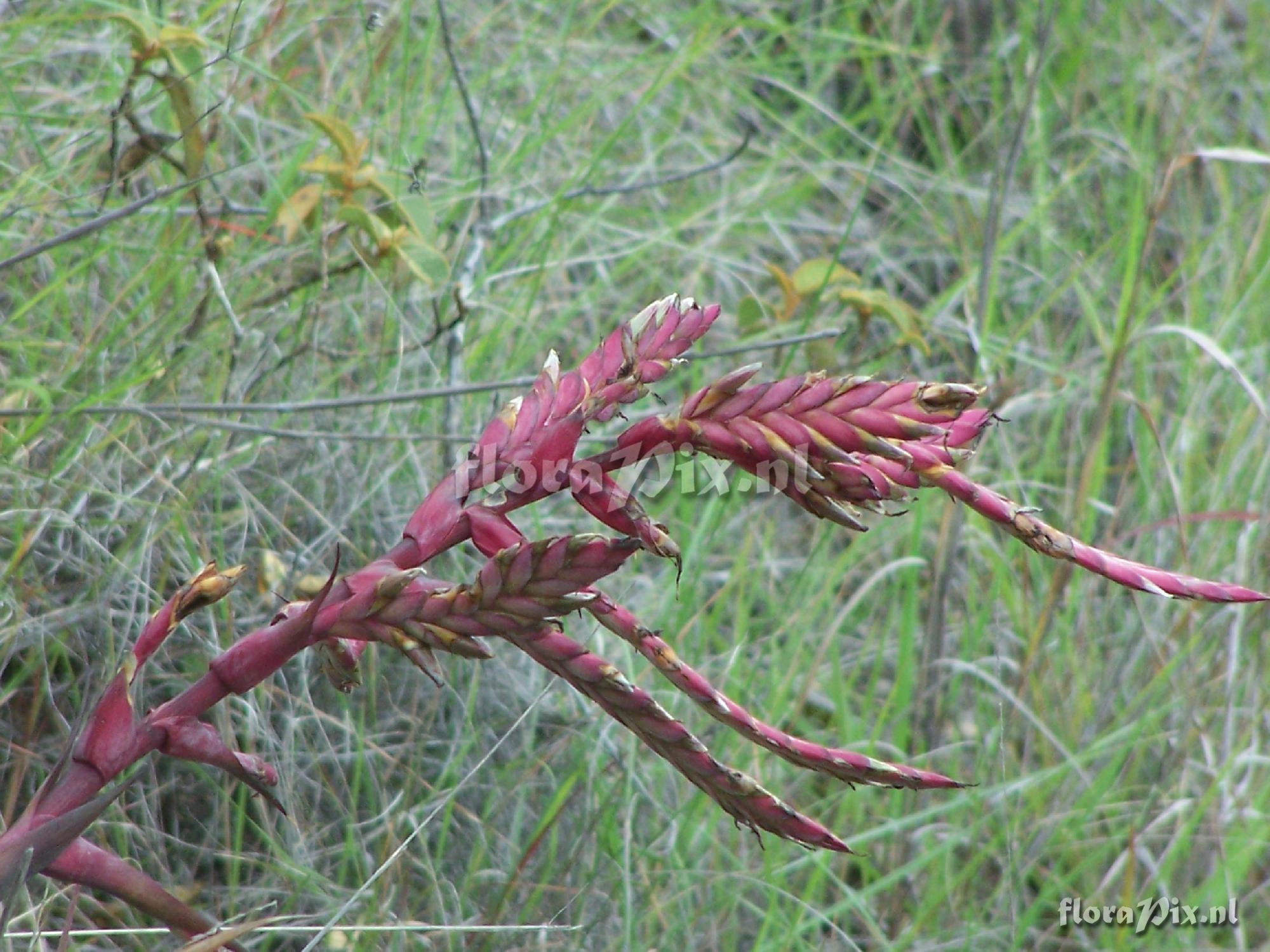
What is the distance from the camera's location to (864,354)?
2088 mm

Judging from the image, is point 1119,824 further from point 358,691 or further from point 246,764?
point 246,764

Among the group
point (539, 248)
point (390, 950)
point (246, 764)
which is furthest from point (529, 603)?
point (539, 248)

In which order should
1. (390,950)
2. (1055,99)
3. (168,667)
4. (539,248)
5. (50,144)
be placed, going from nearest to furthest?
(390,950)
(168,667)
(50,144)
(539,248)
(1055,99)

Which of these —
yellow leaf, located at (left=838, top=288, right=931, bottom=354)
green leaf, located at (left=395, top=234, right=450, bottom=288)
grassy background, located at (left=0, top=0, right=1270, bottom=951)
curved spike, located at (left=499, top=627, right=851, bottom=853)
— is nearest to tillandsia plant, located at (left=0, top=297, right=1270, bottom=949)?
curved spike, located at (left=499, top=627, right=851, bottom=853)

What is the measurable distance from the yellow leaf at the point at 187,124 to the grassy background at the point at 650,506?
0.12m

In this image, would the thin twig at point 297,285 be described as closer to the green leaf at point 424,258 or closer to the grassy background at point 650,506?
the grassy background at point 650,506

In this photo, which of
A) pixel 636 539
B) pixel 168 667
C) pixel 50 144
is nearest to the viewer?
pixel 636 539

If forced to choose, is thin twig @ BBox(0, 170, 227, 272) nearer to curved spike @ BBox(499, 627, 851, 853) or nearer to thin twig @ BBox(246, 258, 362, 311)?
thin twig @ BBox(246, 258, 362, 311)

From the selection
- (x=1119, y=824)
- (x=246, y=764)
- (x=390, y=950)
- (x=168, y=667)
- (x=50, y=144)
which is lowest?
(x=1119, y=824)

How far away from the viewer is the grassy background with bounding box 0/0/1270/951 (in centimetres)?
121

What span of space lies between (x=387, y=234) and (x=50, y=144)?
0.58m

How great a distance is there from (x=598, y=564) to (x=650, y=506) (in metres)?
1.28

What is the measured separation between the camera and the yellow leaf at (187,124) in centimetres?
125

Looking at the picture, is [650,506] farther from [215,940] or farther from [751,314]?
[215,940]
